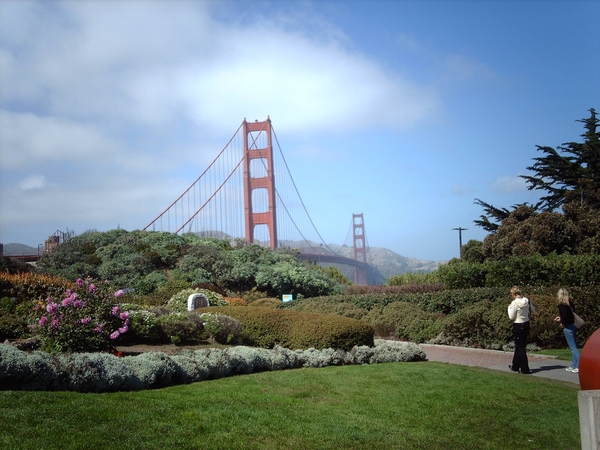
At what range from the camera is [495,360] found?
11117 mm

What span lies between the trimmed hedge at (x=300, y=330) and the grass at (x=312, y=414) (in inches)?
69.9

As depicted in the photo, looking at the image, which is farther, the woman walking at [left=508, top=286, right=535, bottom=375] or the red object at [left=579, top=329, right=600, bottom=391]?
the woman walking at [left=508, top=286, right=535, bottom=375]

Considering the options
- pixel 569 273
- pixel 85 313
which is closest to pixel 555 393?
pixel 85 313

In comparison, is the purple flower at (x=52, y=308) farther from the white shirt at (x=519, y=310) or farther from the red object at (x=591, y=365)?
the white shirt at (x=519, y=310)

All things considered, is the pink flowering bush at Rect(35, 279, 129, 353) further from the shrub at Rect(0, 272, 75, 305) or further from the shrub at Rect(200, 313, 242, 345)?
the shrub at Rect(0, 272, 75, 305)

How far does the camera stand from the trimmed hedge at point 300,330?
35.6ft

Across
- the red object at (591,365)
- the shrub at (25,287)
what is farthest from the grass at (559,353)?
the shrub at (25,287)

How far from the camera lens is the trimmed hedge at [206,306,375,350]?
427 inches

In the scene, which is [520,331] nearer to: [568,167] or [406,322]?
[406,322]

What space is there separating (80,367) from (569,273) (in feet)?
43.9

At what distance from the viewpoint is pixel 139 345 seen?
10016 mm

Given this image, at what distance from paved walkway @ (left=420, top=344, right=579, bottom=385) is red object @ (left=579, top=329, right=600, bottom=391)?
4683mm

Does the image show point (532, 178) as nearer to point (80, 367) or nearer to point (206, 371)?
point (206, 371)

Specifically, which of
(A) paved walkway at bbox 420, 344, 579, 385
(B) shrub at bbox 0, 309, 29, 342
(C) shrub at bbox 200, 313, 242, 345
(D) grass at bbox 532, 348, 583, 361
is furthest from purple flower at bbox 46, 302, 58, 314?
(D) grass at bbox 532, 348, 583, 361
